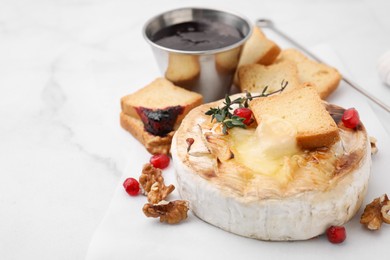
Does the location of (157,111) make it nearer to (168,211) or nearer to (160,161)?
(160,161)

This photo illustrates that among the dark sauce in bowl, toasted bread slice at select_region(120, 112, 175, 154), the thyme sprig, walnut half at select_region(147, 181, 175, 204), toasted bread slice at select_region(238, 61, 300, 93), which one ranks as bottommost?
toasted bread slice at select_region(120, 112, 175, 154)

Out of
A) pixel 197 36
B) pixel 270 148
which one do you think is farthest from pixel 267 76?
pixel 270 148

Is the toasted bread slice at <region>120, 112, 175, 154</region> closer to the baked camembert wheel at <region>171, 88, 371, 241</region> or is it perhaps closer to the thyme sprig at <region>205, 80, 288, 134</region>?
the thyme sprig at <region>205, 80, 288, 134</region>

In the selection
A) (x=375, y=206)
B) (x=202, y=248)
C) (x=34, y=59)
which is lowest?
(x=34, y=59)

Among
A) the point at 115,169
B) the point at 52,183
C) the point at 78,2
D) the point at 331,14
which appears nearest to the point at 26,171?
the point at 52,183

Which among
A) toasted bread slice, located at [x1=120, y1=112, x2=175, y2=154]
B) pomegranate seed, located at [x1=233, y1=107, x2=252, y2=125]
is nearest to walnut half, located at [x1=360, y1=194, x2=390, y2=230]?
pomegranate seed, located at [x1=233, y1=107, x2=252, y2=125]

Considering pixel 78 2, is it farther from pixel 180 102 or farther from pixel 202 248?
pixel 202 248
